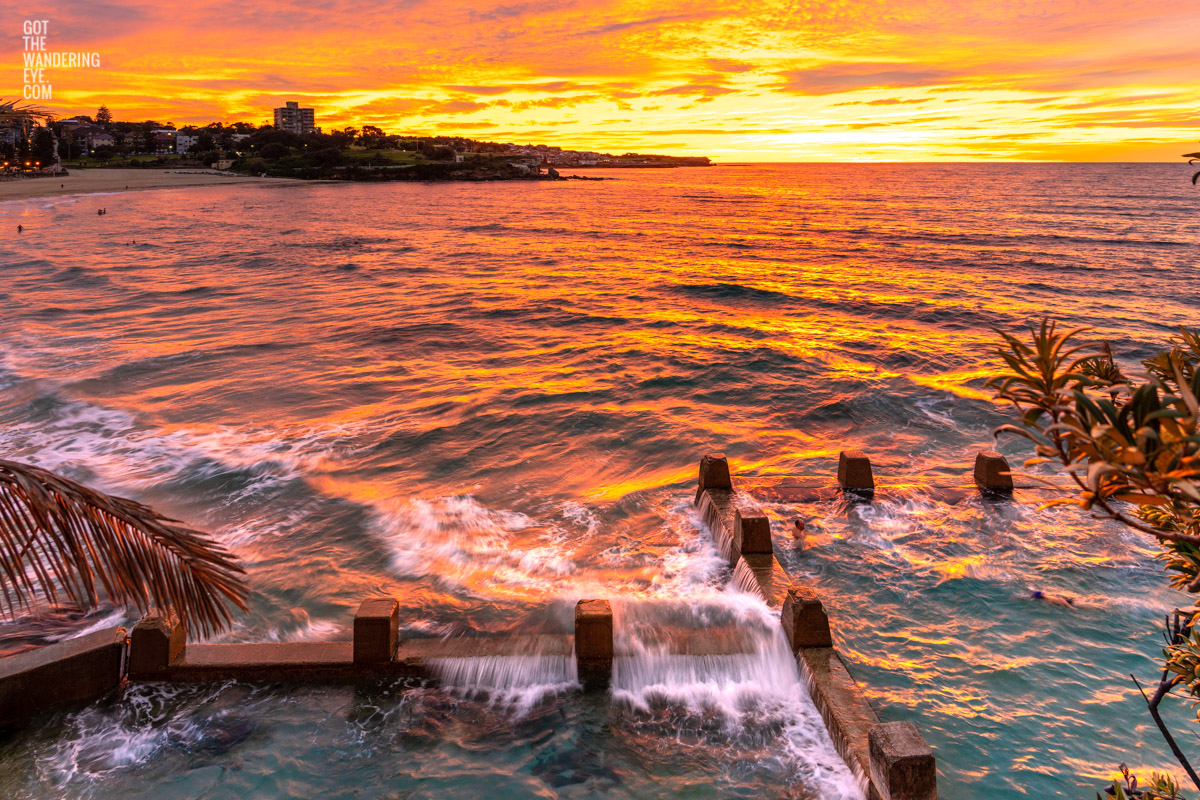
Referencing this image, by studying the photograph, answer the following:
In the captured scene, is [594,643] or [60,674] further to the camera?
[594,643]

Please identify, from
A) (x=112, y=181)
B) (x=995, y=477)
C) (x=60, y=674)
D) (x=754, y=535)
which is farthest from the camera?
(x=112, y=181)

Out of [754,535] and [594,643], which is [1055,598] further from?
[594,643]

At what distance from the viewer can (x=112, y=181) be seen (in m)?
126

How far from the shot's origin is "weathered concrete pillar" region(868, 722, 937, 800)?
5.95m

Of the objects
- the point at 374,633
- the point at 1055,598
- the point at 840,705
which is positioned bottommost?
the point at 1055,598

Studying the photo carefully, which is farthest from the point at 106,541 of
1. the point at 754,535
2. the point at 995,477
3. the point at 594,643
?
the point at 995,477

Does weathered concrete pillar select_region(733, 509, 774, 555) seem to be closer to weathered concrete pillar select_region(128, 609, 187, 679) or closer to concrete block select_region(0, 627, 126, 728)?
weathered concrete pillar select_region(128, 609, 187, 679)

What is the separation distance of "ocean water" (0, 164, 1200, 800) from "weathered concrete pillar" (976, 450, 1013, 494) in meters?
0.46

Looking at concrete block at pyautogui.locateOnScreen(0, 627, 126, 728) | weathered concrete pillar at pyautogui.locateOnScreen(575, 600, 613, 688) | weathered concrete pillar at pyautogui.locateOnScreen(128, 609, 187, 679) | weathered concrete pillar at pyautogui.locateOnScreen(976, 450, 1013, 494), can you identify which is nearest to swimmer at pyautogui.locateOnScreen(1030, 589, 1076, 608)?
weathered concrete pillar at pyautogui.locateOnScreen(976, 450, 1013, 494)

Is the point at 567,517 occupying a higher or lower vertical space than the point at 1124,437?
lower

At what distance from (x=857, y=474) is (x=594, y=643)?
7.63 m

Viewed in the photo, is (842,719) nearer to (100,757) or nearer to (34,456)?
(100,757)

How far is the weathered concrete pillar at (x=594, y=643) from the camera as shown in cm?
812

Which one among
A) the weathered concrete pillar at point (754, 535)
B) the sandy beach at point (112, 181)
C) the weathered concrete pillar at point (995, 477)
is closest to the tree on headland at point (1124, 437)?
the weathered concrete pillar at point (754, 535)
